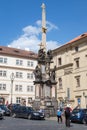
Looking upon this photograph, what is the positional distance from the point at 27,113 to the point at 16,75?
3552cm

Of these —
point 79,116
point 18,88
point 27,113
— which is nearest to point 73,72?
point 18,88

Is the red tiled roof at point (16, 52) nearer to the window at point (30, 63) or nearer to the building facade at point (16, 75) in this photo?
the building facade at point (16, 75)

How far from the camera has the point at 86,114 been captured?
919 inches

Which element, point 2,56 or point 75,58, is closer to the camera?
point 75,58

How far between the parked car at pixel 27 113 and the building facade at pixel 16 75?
28765mm

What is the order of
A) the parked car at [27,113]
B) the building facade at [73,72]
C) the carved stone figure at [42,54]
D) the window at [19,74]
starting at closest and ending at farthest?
the parked car at [27,113], the carved stone figure at [42,54], the building facade at [73,72], the window at [19,74]

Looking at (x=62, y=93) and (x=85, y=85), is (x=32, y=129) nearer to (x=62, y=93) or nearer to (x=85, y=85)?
(x=85, y=85)

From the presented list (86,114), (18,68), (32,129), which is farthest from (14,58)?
(32,129)

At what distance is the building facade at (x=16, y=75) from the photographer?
60.8 m

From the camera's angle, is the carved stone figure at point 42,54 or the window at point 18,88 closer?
the carved stone figure at point 42,54

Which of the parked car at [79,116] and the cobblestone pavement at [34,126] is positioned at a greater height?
the parked car at [79,116]

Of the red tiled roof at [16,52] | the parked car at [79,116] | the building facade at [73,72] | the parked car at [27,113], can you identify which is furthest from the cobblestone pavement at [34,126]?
the red tiled roof at [16,52]

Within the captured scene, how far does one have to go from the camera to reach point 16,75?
62906 mm

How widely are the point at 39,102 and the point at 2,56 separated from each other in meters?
34.4
